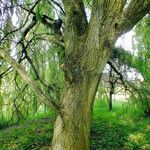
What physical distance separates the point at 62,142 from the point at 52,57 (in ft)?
9.22

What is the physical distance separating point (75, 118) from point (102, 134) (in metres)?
4.51

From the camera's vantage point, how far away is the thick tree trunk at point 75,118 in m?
4.56

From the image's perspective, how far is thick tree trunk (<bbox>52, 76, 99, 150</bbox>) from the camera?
456 cm

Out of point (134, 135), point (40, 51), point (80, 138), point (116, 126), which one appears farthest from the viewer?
point (116, 126)

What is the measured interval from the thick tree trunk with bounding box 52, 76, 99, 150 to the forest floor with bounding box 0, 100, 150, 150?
3191 mm

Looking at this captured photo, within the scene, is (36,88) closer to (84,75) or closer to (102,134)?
(84,75)

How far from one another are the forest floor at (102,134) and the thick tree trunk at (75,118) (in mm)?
3191

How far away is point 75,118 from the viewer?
179 inches

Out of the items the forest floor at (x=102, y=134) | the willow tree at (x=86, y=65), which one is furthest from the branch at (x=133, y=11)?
the forest floor at (x=102, y=134)

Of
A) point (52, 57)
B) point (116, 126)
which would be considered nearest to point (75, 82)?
point (52, 57)

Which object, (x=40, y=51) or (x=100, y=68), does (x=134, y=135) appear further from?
(x=100, y=68)

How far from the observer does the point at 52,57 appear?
7.12 meters

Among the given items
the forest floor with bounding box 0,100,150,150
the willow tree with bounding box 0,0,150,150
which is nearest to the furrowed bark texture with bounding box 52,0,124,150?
the willow tree with bounding box 0,0,150,150

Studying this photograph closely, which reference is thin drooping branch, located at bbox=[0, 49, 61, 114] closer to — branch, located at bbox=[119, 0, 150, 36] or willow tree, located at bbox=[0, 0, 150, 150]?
willow tree, located at bbox=[0, 0, 150, 150]
